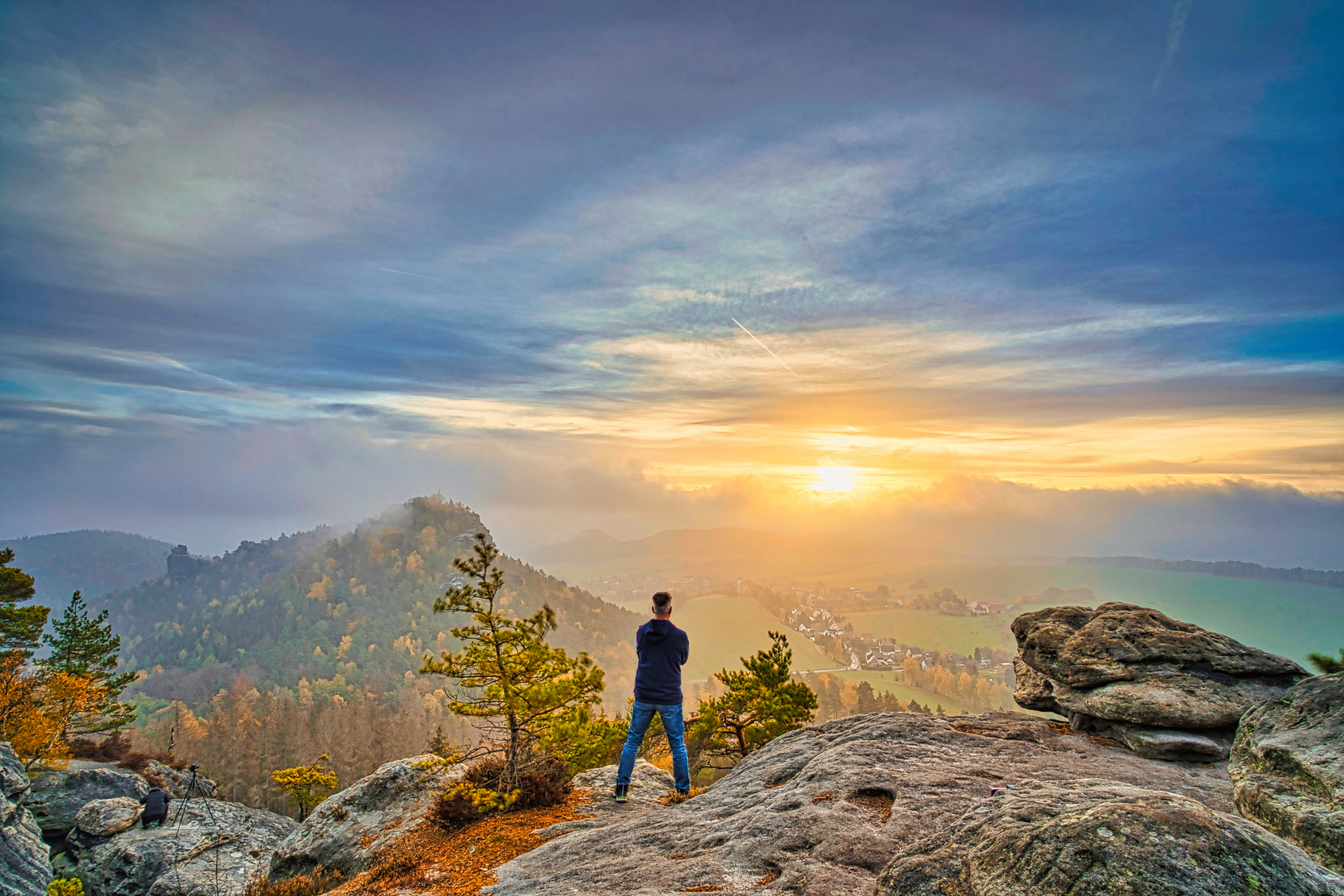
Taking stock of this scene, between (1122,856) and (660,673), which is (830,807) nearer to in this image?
(660,673)

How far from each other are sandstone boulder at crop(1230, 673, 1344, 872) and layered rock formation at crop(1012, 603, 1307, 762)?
2438 mm

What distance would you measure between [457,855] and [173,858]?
34547 mm

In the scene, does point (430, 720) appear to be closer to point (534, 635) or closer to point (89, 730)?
point (89, 730)

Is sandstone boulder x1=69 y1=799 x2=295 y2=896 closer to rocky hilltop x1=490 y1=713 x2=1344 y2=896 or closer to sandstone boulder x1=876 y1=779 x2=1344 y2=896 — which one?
rocky hilltop x1=490 y1=713 x2=1344 y2=896

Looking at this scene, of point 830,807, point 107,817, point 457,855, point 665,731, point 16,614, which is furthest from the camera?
point 16,614

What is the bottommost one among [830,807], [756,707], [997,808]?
[756,707]

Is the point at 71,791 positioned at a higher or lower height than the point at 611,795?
lower

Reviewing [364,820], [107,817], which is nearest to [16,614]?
[107,817]

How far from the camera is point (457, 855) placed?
10.4 metres

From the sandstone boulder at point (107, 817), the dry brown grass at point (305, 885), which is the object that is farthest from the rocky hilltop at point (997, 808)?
the sandstone boulder at point (107, 817)

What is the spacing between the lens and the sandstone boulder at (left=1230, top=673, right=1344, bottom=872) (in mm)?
6457

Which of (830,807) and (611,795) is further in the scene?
(611,795)

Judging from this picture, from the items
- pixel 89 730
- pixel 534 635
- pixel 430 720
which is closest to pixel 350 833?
pixel 534 635

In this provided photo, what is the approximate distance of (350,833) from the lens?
13648 mm
